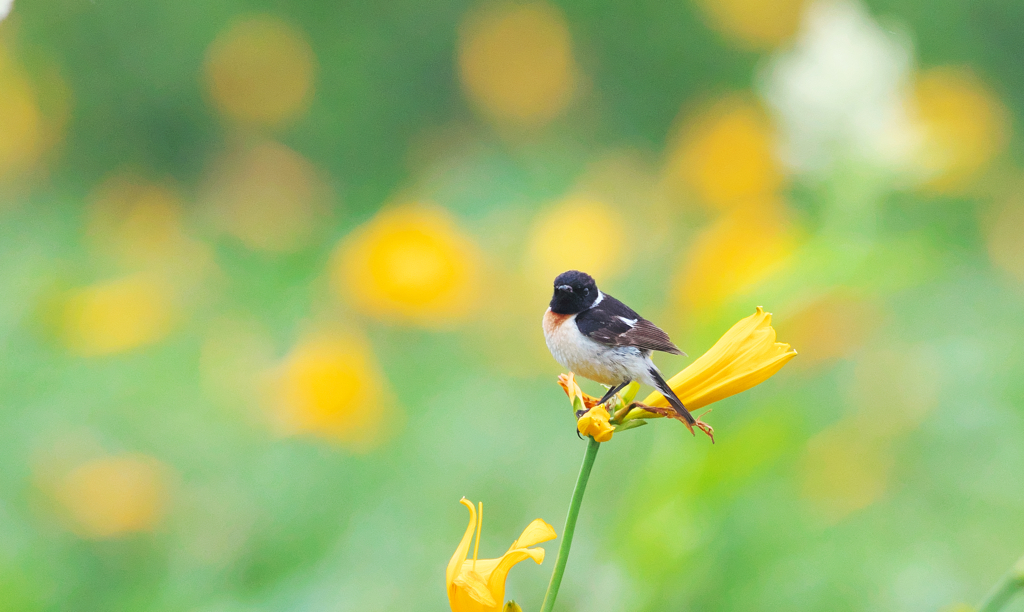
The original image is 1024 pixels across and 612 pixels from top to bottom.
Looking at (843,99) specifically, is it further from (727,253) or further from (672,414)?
(672,414)

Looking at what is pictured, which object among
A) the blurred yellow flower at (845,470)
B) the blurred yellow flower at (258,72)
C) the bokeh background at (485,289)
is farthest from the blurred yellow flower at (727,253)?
the blurred yellow flower at (258,72)

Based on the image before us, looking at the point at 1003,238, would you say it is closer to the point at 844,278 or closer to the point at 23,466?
the point at 844,278

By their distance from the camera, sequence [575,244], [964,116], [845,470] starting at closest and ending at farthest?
[845,470] → [575,244] → [964,116]

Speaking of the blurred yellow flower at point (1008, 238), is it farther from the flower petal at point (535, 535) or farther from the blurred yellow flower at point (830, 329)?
the flower petal at point (535, 535)

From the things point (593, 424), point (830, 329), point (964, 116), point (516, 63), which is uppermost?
point (516, 63)


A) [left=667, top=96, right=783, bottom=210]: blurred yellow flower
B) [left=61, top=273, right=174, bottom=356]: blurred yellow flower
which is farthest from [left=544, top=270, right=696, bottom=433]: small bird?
[left=667, top=96, right=783, bottom=210]: blurred yellow flower

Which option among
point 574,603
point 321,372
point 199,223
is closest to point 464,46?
point 199,223

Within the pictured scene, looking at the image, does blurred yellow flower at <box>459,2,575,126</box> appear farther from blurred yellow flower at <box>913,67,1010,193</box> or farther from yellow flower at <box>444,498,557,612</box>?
Answer: yellow flower at <box>444,498,557,612</box>

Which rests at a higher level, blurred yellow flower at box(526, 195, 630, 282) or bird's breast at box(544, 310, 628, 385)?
blurred yellow flower at box(526, 195, 630, 282)

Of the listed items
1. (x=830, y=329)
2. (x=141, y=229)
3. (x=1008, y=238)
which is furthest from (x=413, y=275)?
(x=1008, y=238)
